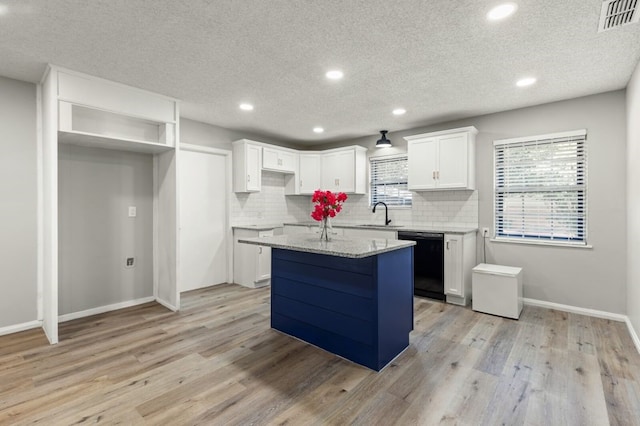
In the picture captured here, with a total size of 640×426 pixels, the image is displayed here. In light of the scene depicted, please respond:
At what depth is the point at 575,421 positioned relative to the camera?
1.81m

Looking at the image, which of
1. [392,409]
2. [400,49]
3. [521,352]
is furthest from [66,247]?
[521,352]

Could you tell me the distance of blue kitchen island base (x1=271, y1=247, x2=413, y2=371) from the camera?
2404mm

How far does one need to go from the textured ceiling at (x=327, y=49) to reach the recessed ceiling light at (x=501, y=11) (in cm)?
5

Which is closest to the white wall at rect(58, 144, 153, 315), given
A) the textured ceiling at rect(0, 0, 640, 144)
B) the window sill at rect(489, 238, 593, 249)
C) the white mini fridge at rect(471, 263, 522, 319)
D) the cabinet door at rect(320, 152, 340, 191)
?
the textured ceiling at rect(0, 0, 640, 144)

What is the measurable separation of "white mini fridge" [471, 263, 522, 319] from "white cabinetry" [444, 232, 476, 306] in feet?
0.56

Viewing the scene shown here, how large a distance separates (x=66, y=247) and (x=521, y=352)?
460 centimetres

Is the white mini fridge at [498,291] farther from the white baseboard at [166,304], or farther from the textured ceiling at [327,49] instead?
the white baseboard at [166,304]

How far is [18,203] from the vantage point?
3.12m

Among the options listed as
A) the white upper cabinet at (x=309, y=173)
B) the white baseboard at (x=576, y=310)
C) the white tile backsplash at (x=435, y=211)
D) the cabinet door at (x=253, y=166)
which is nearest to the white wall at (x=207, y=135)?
the cabinet door at (x=253, y=166)

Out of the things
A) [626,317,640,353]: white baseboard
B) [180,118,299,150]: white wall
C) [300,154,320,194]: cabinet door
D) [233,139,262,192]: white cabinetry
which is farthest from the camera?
[300,154,320,194]: cabinet door

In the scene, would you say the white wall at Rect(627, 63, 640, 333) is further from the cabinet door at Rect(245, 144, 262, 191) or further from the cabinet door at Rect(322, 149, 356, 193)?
the cabinet door at Rect(245, 144, 262, 191)

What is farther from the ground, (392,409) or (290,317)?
(290,317)

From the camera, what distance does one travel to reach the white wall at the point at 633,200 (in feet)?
9.06

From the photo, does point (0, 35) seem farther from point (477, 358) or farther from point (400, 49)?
point (477, 358)
